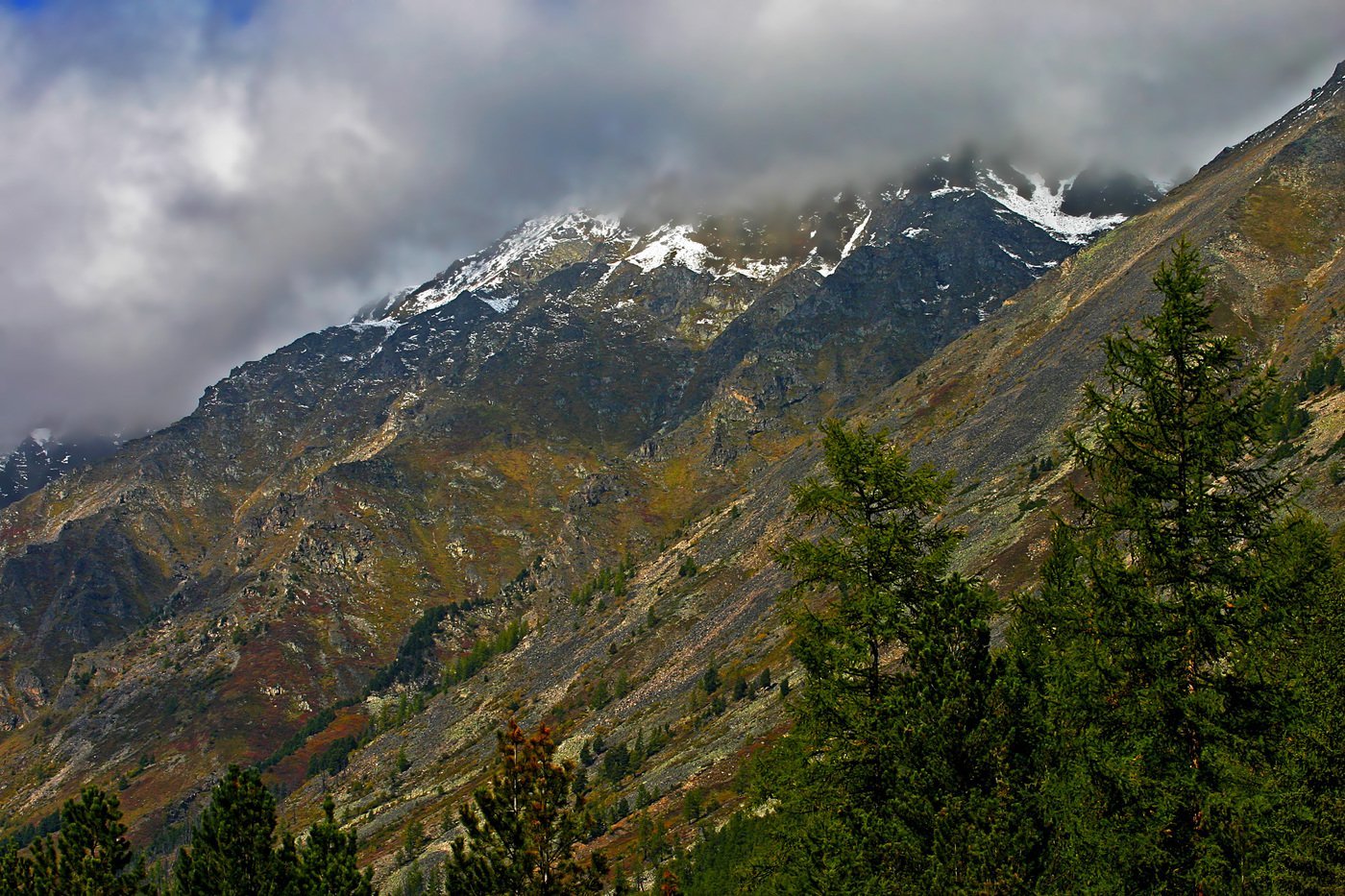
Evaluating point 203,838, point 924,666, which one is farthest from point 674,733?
point 924,666

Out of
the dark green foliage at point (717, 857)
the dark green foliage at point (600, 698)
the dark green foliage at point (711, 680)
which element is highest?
the dark green foliage at point (600, 698)

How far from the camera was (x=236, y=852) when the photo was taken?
28.7 meters

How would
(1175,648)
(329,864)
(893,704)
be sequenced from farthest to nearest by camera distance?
(329,864), (893,704), (1175,648)

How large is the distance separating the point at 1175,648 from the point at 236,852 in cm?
2745

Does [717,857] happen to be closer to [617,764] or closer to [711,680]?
[617,764]

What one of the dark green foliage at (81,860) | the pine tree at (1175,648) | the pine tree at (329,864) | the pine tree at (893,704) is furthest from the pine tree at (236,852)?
the pine tree at (1175,648)

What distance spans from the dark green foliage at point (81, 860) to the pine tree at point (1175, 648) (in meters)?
27.5

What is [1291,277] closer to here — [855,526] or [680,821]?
[680,821]

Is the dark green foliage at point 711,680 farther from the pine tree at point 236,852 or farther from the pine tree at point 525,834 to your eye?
the pine tree at point 525,834

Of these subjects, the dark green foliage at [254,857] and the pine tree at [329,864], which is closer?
the pine tree at [329,864]

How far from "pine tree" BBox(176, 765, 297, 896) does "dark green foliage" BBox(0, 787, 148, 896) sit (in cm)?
172

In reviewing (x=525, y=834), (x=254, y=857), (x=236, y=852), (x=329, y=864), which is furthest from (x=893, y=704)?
(x=236, y=852)

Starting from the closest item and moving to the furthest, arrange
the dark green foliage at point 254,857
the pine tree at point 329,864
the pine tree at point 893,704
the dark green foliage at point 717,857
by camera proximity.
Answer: the pine tree at point 893,704 < the pine tree at point 329,864 < the dark green foliage at point 254,857 < the dark green foliage at point 717,857

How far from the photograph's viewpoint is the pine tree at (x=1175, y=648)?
59.3 feet
